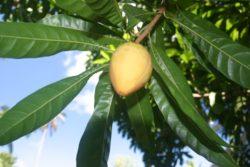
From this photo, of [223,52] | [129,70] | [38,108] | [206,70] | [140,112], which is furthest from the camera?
[206,70]

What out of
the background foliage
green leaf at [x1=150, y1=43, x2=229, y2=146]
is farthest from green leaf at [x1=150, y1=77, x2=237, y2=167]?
the background foliage

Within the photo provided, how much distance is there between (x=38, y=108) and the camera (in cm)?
135

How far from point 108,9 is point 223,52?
398 mm

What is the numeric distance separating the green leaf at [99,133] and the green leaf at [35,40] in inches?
6.6

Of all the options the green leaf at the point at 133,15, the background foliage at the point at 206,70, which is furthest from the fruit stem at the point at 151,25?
the background foliage at the point at 206,70

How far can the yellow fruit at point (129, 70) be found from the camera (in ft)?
3.90

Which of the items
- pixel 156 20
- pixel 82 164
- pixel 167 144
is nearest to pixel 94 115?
pixel 82 164

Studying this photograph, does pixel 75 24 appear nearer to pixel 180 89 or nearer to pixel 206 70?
pixel 180 89

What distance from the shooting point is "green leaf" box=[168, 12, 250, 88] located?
1.42 meters

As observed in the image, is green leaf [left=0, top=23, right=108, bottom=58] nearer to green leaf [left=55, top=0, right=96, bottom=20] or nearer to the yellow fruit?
green leaf [left=55, top=0, right=96, bottom=20]

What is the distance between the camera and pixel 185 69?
176 inches

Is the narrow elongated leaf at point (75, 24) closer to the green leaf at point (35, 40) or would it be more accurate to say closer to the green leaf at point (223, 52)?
the green leaf at point (35, 40)

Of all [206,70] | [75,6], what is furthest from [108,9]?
[206,70]

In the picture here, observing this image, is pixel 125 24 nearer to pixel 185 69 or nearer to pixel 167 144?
pixel 185 69
